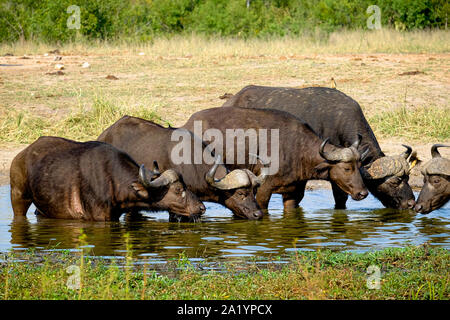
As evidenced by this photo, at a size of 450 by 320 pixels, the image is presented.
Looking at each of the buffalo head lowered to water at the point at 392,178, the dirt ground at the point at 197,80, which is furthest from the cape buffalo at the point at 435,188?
the dirt ground at the point at 197,80

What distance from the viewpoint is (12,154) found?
1402 centimetres

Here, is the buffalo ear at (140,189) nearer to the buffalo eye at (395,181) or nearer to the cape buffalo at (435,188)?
the cape buffalo at (435,188)

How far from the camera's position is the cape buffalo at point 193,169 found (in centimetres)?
978

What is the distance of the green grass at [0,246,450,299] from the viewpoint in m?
6.09

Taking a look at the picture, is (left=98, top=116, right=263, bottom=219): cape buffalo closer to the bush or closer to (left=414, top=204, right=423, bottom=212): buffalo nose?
(left=414, top=204, right=423, bottom=212): buffalo nose

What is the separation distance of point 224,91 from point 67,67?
5.60 meters

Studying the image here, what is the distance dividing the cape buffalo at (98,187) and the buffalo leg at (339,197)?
2.92 meters

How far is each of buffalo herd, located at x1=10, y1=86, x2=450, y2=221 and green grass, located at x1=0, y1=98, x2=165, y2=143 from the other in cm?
441

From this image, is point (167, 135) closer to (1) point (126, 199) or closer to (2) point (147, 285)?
(1) point (126, 199)

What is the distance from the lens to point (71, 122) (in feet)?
50.8

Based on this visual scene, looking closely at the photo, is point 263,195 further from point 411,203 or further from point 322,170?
point 411,203

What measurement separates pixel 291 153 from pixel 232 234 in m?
1.96

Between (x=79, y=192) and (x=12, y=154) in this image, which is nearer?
(x=79, y=192)

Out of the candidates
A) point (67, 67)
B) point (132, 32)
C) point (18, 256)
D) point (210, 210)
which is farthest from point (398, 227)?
point (132, 32)
